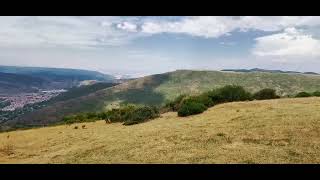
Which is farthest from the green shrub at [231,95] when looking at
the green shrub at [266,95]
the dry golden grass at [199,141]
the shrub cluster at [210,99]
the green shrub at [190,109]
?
the dry golden grass at [199,141]

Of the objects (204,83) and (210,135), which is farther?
(204,83)

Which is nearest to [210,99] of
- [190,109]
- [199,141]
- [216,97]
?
[216,97]

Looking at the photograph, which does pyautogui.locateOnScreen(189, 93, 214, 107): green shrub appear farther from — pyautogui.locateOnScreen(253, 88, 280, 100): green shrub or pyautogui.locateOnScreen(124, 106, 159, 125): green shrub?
pyautogui.locateOnScreen(253, 88, 280, 100): green shrub

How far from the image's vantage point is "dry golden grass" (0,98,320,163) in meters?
16.9

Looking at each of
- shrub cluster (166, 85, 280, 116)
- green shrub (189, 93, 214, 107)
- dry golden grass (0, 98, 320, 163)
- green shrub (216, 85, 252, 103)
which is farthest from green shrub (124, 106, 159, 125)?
green shrub (216, 85, 252, 103)

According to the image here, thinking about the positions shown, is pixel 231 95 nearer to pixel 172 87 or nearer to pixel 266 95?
pixel 266 95

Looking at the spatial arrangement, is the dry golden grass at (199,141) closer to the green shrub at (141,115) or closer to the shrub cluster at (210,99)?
the shrub cluster at (210,99)

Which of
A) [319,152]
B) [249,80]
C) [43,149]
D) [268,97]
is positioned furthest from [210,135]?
[249,80]

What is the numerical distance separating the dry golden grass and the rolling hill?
87.8 metres
